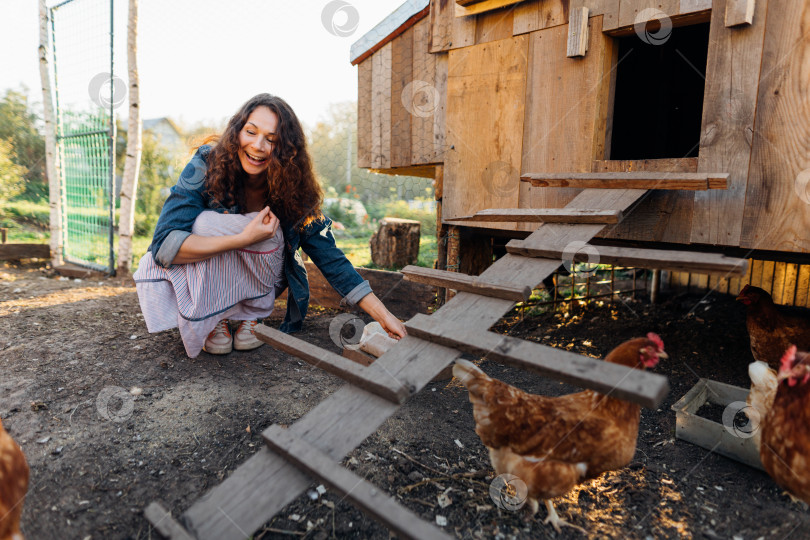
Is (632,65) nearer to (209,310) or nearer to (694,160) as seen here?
(694,160)

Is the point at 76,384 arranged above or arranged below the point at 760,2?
below

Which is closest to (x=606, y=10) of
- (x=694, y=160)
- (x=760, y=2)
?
(x=760, y=2)

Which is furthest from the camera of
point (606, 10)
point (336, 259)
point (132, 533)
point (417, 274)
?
point (336, 259)

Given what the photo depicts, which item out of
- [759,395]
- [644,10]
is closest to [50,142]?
[644,10]

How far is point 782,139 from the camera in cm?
194

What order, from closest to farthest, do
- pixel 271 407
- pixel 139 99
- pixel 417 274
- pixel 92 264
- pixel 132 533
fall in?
pixel 132 533 < pixel 417 274 < pixel 271 407 < pixel 139 99 < pixel 92 264

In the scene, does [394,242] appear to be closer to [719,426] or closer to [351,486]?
[719,426]

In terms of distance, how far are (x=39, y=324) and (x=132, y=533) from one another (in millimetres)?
2373

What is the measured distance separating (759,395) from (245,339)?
2.56 m

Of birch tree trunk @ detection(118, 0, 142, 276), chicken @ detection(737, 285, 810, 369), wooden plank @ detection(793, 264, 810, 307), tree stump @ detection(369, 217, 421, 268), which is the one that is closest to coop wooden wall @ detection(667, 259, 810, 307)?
wooden plank @ detection(793, 264, 810, 307)

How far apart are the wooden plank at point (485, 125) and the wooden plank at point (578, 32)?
0.31 meters

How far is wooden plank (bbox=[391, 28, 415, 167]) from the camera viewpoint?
11.2ft

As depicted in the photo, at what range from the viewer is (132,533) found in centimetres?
136

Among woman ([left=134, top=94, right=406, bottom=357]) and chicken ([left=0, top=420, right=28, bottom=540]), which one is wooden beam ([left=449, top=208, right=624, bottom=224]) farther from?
chicken ([left=0, top=420, right=28, bottom=540])
